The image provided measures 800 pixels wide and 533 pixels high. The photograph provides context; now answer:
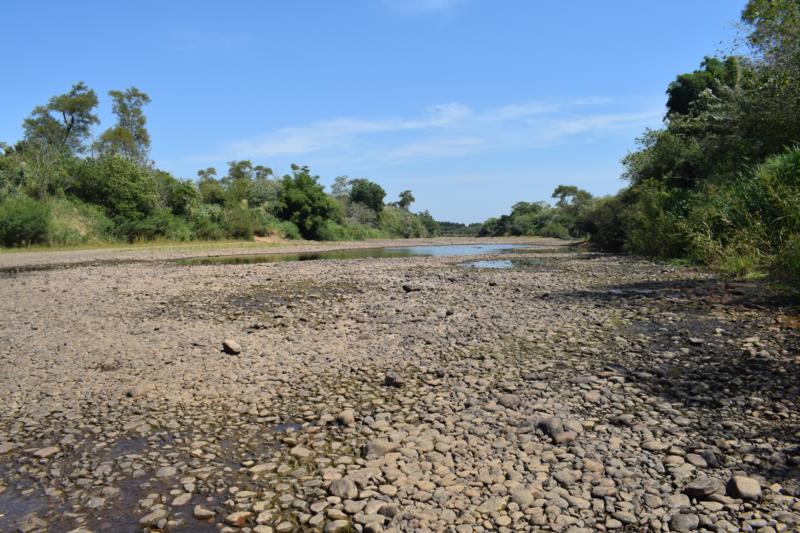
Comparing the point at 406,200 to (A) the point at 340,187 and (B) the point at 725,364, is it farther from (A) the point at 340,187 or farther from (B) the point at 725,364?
(B) the point at 725,364

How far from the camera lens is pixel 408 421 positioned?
516 centimetres

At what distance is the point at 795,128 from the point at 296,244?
1621 inches

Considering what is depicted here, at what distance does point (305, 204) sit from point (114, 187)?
2111 cm

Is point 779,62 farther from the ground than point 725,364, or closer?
farther from the ground

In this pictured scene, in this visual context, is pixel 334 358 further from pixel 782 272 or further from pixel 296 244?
pixel 296 244

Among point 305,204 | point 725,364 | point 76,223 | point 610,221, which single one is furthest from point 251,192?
point 725,364

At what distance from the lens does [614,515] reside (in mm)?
3473

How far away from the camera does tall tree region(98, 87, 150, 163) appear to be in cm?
5594

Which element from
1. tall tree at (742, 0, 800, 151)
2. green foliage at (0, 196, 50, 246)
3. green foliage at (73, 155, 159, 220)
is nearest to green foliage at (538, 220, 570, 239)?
green foliage at (73, 155, 159, 220)

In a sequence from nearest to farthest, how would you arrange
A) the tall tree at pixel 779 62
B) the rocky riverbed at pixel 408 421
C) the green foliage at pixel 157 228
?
the rocky riverbed at pixel 408 421
the tall tree at pixel 779 62
the green foliage at pixel 157 228

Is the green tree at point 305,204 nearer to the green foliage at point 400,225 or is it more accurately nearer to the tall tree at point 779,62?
the green foliage at point 400,225

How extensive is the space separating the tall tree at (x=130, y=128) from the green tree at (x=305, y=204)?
1641cm

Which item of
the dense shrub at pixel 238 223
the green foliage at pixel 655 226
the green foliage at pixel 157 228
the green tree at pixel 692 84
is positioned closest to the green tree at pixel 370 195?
the dense shrub at pixel 238 223

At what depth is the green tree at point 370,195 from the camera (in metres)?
87.8
